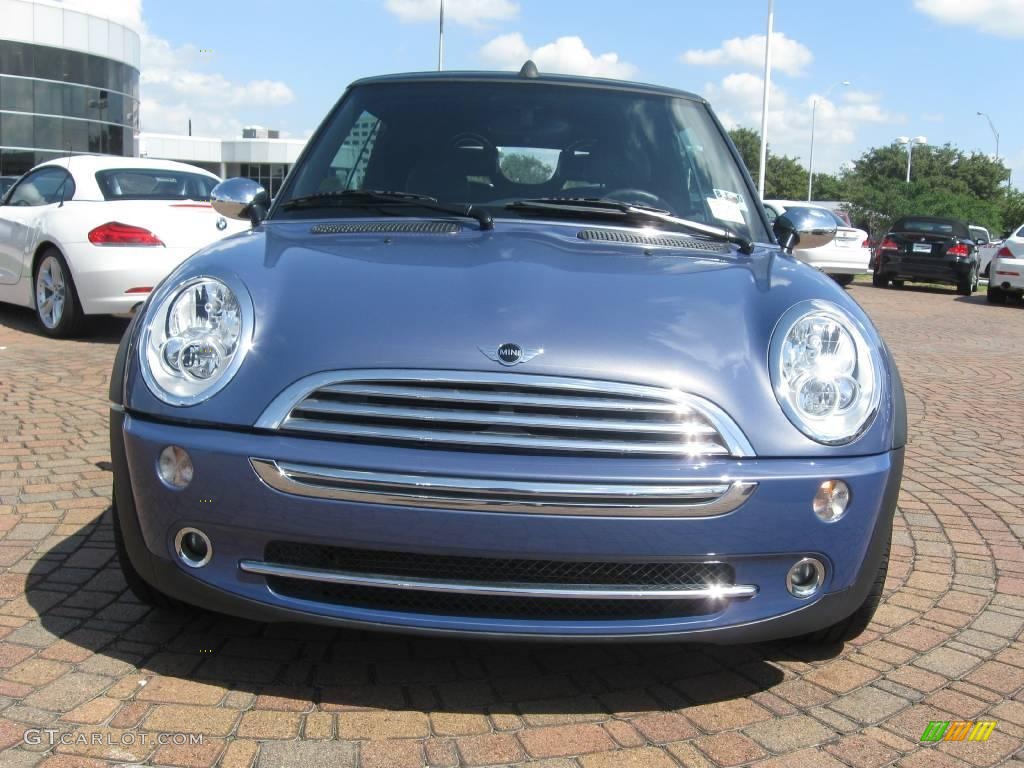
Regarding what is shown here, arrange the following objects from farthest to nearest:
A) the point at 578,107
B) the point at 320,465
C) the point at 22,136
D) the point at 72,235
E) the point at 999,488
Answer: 1. the point at 22,136
2. the point at 72,235
3. the point at 999,488
4. the point at 578,107
5. the point at 320,465

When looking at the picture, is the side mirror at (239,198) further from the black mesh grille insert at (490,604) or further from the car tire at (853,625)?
the car tire at (853,625)

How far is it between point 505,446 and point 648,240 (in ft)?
3.67

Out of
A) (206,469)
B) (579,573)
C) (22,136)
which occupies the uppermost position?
(22,136)

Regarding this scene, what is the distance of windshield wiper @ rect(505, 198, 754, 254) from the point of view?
11.7 feet

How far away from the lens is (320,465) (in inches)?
98.3

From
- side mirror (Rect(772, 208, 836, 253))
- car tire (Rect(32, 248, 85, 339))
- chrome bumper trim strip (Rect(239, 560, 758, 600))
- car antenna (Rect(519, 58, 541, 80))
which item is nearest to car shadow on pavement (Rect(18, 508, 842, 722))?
chrome bumper trim strip (Rect(239, 560, 758, 600))

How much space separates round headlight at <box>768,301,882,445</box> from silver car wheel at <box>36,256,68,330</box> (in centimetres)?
737

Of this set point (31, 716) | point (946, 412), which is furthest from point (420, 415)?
point (946, 412)

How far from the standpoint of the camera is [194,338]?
9.11ft

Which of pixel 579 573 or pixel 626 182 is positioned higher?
pixel 626 182

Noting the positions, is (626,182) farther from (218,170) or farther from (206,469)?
(218,170)

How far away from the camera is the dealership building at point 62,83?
37938 millimetres

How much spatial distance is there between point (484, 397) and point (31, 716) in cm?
132

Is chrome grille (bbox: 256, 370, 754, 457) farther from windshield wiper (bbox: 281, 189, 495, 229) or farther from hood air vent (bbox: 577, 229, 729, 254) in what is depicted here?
windshield wiper (bbox: 281, 189, 495, 229)
